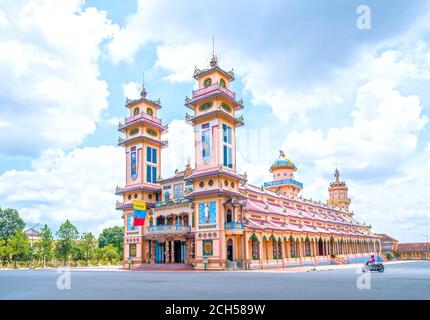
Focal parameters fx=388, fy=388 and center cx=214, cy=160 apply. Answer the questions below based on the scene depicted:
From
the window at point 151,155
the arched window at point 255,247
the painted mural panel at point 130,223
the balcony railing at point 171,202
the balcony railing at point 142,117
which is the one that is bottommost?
the arched window at point 255,247

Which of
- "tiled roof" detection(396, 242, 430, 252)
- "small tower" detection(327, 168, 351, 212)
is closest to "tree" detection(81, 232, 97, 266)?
"small tower" detection(327, 168, 351, 212)

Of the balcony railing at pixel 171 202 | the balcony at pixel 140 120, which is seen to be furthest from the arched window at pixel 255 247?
the balcony at pixel 140 120

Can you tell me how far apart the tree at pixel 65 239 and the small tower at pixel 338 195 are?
69062mm

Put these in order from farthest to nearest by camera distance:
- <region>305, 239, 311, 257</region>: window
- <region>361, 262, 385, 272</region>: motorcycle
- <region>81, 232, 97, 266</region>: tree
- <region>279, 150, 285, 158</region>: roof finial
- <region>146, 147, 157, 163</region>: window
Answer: <region>279, 150, 285, 158</region>: roof finial
<region>81, 232, 97, 266</region>: tree
<region>146, 147, 157, 163</region>: window
<region>305, 239, 311, 257</region>: window
<region>361, 262, 385, 272</region>: motorcycle

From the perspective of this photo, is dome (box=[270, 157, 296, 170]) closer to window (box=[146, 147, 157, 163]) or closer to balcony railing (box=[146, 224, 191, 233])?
window (box=[146, 147, 157, 163])

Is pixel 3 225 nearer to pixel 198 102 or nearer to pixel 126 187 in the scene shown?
pixel 126 187

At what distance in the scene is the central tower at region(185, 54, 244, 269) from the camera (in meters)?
46.6

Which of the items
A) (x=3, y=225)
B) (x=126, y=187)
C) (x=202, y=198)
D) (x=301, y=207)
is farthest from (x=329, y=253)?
(x=3, y=225)

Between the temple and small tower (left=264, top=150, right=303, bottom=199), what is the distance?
1333 centimetres

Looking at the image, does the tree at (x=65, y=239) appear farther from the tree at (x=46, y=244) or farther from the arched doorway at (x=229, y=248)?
the arched doorway at (x=229, y=248)

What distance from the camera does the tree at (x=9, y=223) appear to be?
3430 inches

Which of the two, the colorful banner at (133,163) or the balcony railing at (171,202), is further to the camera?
the colorful banner at (133,163)

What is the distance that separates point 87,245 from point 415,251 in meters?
85.5
